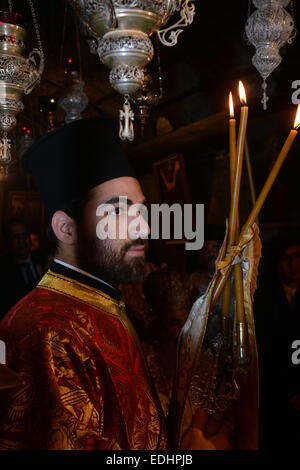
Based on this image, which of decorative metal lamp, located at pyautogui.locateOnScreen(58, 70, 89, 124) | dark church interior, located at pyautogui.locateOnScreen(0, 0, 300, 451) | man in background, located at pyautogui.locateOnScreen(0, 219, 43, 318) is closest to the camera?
dark church interior, located at pyautogui.locateOnScreen(0, 0, 300, 451)

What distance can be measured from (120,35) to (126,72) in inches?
4.4

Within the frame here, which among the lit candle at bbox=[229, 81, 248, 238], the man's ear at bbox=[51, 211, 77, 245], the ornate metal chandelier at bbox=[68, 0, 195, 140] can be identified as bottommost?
the man's ear at bbox=[51, 211, 77, 245]

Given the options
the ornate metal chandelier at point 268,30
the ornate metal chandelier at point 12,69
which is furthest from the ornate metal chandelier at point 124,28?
the ornate metal chandelier at point 268,30

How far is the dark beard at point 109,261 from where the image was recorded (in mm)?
1760

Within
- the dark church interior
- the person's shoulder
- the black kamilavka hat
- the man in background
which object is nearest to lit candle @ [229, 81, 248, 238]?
the dark church interior

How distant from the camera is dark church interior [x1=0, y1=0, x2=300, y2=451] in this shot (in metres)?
2.84

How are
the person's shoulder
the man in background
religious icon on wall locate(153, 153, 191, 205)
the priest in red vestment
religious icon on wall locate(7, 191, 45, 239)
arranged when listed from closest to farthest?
the priest in red vestment → the man in background → the person's shoulder → religious icon on wall locate(153, 153, 191, 205) → religious icon on wall locate(7, 191, 45, 239)

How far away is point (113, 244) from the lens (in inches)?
68.9

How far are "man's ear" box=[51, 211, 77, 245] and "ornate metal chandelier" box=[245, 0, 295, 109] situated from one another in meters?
1.35

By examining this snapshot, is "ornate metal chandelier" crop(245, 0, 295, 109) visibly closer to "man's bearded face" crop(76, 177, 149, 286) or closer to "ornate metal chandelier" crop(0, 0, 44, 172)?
"man's bearded face" crop(76, 177, 149, 286)

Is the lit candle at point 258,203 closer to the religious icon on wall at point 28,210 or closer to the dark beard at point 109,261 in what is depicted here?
the dark beard at point 109,261

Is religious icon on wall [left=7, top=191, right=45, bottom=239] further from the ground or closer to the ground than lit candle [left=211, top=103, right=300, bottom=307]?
further from the ground

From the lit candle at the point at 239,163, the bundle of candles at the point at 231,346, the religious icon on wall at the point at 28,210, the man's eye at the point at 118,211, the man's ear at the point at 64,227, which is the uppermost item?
the religious icon on wall at the point at 28,210

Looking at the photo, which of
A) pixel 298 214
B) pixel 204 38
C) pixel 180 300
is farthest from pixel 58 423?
pixel 204 38
